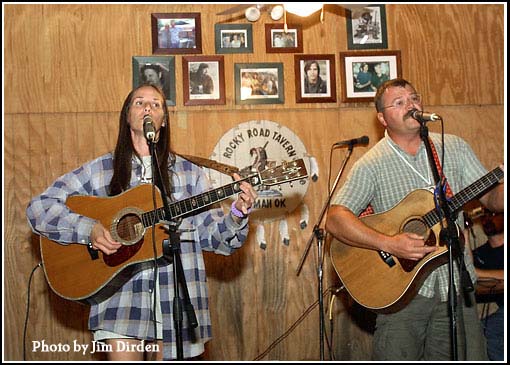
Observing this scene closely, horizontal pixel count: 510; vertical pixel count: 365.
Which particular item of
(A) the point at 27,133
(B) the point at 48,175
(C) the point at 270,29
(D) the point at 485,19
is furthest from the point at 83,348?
(D) the point at 485,19

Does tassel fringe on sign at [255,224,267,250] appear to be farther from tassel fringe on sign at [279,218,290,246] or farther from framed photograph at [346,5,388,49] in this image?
framed photograph at [346,5,388,49]

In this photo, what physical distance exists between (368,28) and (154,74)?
1700 mm

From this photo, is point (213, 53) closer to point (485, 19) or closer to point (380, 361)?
point (485, 19)

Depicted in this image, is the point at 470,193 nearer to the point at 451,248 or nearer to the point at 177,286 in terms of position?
the point at 451,248

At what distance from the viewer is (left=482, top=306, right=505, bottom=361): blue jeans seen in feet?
14.4

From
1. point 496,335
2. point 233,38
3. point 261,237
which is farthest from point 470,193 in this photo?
point 233,38

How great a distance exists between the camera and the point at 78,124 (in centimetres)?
516

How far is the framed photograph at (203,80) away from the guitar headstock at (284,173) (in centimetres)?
208

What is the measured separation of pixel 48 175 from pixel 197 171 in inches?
78.3

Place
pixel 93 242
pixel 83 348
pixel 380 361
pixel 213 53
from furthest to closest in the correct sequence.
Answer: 1. pixel 213 53
2. pixel 83 348
3. pixel 380 361
4. pixel 93 242

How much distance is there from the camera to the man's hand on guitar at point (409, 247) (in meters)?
3.56

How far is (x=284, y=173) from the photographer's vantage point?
327cm

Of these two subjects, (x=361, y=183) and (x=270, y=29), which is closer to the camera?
(x=361, y=183)

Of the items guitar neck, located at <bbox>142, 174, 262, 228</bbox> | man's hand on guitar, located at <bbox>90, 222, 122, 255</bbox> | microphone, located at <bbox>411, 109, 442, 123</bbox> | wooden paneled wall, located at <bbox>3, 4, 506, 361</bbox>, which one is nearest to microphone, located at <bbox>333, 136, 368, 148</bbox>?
wooden paneled wall, located at <bbox>3, 4, 506, 361</bbox>
